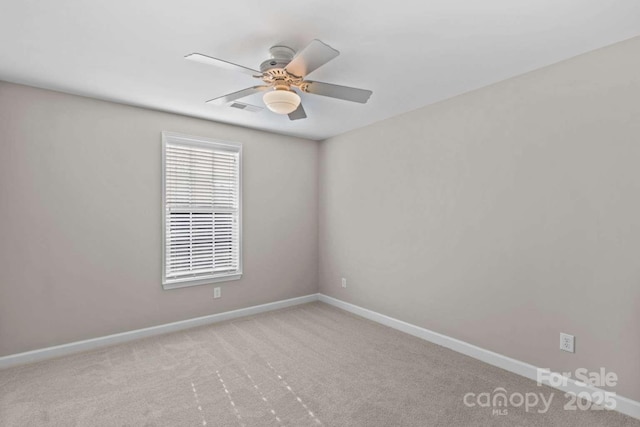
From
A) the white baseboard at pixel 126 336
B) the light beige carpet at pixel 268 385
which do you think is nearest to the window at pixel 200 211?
the white baseboard at pixel 126 336

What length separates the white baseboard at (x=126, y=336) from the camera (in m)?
2.85

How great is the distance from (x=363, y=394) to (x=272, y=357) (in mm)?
970

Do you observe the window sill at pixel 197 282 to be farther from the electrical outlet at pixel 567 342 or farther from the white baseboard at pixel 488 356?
the electrical outlet at pixel 567 342

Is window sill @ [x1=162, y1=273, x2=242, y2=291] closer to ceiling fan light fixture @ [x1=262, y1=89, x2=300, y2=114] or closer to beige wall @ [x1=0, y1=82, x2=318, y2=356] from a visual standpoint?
beige wall @ [x1=0, y1=82, x2=318, y2=356]

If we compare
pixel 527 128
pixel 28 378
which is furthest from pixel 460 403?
pixel 28 378

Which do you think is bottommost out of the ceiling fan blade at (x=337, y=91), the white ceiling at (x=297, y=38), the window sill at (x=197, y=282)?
the window sill at (x=197, y=282)

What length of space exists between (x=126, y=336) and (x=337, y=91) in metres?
3.17

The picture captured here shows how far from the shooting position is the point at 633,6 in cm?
178

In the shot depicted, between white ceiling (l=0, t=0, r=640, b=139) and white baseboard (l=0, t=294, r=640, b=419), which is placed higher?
white ceiling (l=0, t=0, r=640, b=139)

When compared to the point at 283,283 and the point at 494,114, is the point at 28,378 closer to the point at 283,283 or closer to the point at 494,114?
the point at 283,283

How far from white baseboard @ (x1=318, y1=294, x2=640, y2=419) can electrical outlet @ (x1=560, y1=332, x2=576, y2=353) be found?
0.70 ft

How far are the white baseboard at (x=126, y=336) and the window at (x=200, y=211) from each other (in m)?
0.44

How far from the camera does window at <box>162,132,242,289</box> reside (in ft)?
12.0

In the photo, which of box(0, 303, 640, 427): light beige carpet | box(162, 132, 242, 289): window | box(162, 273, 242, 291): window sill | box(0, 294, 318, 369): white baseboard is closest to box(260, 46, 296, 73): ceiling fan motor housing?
box(162, 132, 242, 289): window
